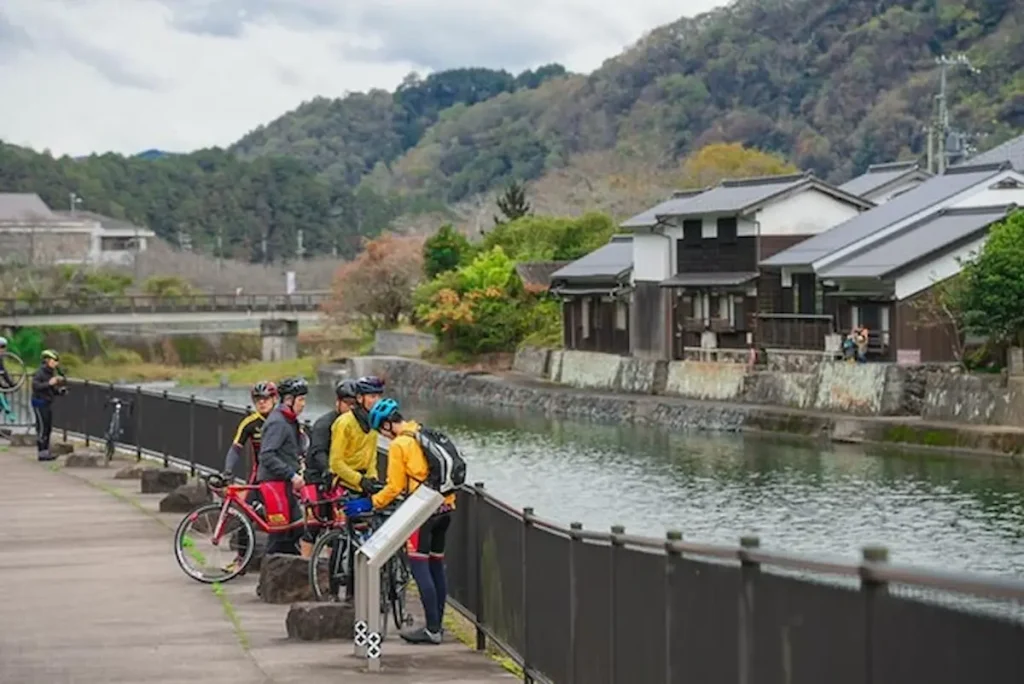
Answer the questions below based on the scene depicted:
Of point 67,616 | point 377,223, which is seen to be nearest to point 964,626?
point 67,616

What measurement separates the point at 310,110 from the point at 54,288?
335ft

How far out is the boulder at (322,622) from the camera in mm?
10492

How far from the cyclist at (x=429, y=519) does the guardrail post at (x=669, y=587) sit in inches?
140

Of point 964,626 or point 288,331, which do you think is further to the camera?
point 288,331

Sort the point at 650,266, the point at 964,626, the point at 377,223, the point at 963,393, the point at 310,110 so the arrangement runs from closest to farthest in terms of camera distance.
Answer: the point at 964,626 → the point at 963,393 → the point at 650,266 → the point at 377,223 → the point at 310,110

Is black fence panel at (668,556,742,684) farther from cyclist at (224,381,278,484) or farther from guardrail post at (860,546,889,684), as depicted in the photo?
cyclist at (224,381,278,484)

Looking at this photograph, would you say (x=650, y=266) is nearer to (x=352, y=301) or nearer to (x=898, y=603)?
(x=352, y=301)

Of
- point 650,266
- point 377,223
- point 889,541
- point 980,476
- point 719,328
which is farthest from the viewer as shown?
point 377,223

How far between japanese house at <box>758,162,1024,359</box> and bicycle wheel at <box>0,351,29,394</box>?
18.3 m

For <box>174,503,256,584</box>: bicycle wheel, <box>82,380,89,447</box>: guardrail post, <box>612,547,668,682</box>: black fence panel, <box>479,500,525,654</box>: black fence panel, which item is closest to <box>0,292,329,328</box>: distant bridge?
<box>82,380,89,447</box>: guardrail post

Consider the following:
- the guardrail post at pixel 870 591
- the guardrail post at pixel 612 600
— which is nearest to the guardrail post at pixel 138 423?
the guardrail post at pixel 612 600

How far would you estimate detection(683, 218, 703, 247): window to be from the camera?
48.9 meters

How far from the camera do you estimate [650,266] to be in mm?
50875

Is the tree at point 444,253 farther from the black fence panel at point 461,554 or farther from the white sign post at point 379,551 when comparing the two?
the white sign post at point 379,551
